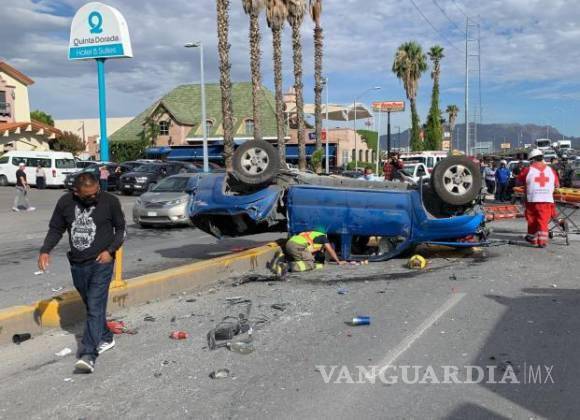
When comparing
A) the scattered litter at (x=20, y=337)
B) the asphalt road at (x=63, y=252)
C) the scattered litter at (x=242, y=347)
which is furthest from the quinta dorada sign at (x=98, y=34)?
the scattered litter at (x=242, y=347)

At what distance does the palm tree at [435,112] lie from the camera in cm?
5866

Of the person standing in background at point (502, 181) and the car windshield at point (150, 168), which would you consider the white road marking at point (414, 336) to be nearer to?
the person standing in background at point (502, 181)

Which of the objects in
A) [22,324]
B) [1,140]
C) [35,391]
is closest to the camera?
[35,391]

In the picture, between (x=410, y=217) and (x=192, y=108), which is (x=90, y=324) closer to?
(x=410, y=217)

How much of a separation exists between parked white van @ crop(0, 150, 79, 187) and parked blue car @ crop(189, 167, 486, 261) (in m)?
26.8

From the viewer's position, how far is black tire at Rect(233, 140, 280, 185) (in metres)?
8.97

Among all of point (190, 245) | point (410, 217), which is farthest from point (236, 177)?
point (190, 245)

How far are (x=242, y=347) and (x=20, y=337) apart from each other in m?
2.14

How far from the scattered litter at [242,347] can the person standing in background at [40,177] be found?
30.1 m

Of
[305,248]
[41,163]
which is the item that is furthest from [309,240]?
[41,163]

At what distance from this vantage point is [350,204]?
8742 millimetres

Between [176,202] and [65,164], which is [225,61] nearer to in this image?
[176,202]

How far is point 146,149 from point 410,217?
4506 cm

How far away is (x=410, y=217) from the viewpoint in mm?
8758
